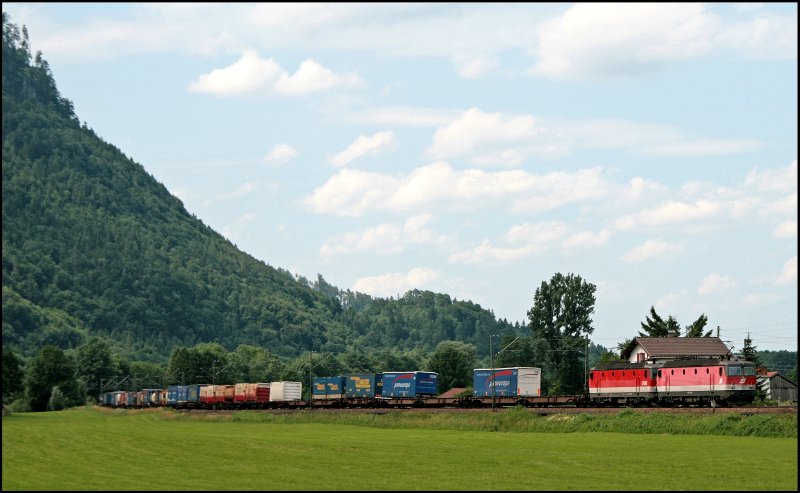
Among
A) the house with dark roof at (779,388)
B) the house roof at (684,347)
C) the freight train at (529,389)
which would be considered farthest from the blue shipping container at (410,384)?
the house with dark roof at (779,388)

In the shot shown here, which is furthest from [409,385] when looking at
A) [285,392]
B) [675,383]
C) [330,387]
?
[675,383]

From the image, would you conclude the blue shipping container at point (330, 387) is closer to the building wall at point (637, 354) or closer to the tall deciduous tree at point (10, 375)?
the building wall at point (637, 354)

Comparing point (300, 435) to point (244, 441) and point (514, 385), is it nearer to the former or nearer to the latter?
point (244, 441)

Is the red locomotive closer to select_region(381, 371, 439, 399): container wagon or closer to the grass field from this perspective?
the grass field

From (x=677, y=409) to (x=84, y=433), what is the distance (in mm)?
42279

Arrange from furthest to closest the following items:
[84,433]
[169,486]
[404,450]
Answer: [84,433]
[404,450]
[169,486]

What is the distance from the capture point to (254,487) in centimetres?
3731

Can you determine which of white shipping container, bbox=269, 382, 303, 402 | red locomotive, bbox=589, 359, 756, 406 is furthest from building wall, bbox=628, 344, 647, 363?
white shipping container, bbox=269, 382, 303, 402

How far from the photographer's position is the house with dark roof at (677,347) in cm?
10825

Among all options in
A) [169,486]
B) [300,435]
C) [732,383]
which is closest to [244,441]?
[300,435]

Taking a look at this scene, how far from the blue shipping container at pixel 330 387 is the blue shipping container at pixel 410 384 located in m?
9.53

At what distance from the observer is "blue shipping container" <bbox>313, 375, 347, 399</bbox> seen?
124m

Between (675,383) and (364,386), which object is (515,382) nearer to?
(675,383)

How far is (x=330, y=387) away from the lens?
12644cm
